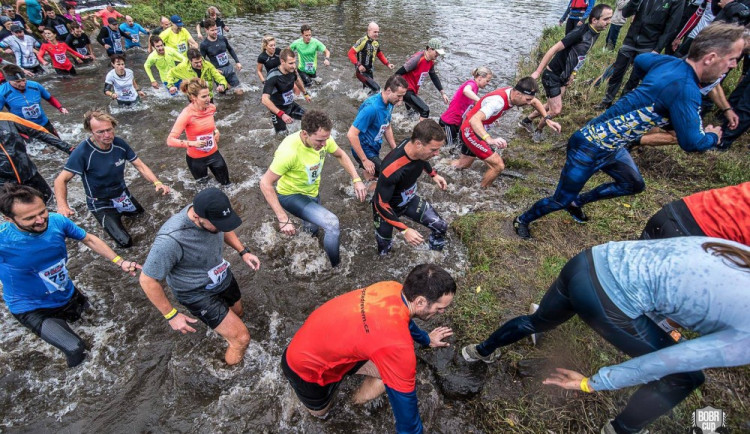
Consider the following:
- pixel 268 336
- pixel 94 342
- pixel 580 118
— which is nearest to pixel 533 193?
pixel 580 118

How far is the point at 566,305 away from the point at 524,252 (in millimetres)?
1974

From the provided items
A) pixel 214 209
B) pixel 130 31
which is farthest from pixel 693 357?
pixel 130 31

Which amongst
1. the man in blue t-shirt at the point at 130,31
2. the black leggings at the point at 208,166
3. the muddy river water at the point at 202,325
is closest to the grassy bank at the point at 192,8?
the man in blue t-shirt at the point at 130,31

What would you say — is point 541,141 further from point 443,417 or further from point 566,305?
point 443,417

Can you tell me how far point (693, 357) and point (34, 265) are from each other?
15.7 ft

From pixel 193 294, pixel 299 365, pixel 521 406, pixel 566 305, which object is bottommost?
pixel 521 406

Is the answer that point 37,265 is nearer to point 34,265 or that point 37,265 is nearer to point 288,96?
point 34,265

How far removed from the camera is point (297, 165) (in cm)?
407

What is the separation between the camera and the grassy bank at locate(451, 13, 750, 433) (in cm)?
277

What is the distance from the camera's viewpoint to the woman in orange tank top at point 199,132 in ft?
16.9

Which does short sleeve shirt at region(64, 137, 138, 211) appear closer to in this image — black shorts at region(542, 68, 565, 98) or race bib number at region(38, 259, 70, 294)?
race bib number at region(38, 259, 70, 294)

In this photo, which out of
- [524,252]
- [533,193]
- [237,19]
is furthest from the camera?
[237,19]

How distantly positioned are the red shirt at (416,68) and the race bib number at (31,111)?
670cm

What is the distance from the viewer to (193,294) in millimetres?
3168
